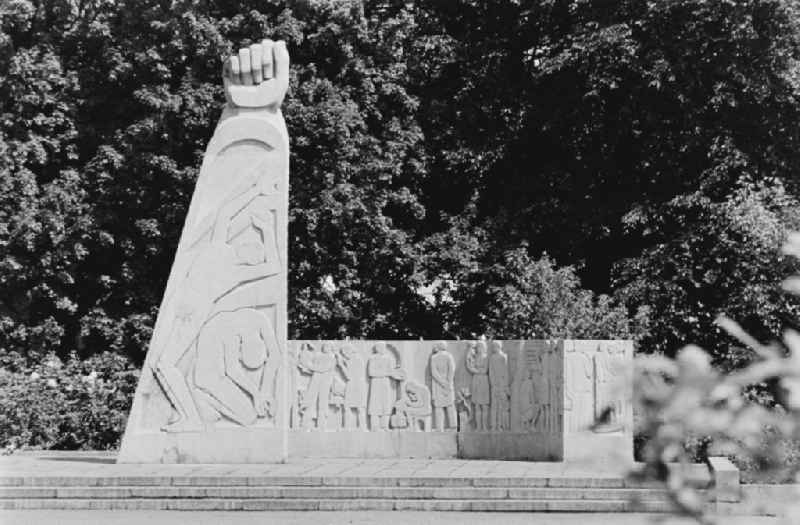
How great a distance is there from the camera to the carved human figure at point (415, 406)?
1691 centimetres

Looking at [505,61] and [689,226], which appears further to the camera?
[505,61]

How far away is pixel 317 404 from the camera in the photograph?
1698 centimetres

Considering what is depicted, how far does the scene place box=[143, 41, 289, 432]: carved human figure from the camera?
49.9ft

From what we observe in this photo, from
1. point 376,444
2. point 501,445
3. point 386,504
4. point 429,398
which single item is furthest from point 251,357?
point 501,445

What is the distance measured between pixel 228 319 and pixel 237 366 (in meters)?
0.58

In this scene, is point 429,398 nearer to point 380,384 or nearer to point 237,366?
point 380,384

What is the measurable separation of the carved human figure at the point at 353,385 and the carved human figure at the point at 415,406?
0.47 m

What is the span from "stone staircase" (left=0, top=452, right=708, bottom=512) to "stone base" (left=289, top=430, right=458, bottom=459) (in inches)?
110

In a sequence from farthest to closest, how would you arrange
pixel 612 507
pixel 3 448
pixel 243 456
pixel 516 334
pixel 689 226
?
pixel 689 226 < pixel 516 334 < pixel 3 448 < pixel 243 456 < pixel 612 507

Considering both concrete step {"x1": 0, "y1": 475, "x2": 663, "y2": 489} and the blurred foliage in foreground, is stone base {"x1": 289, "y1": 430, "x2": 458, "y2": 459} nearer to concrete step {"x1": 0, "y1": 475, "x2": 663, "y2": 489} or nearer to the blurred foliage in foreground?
concrete step {"x1": 0, "y1": 475, "x2": 663, "y2": 489}

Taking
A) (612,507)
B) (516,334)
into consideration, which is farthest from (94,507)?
(516,334)

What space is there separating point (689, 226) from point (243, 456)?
38.2 feet

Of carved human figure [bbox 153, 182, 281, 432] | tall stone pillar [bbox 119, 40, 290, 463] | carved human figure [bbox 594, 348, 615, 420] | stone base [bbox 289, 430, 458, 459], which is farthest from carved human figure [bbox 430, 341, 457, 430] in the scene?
carved human figure [bbox 153, 182, 281, 432]

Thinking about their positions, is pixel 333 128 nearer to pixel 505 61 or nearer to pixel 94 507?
pixel 505 61
